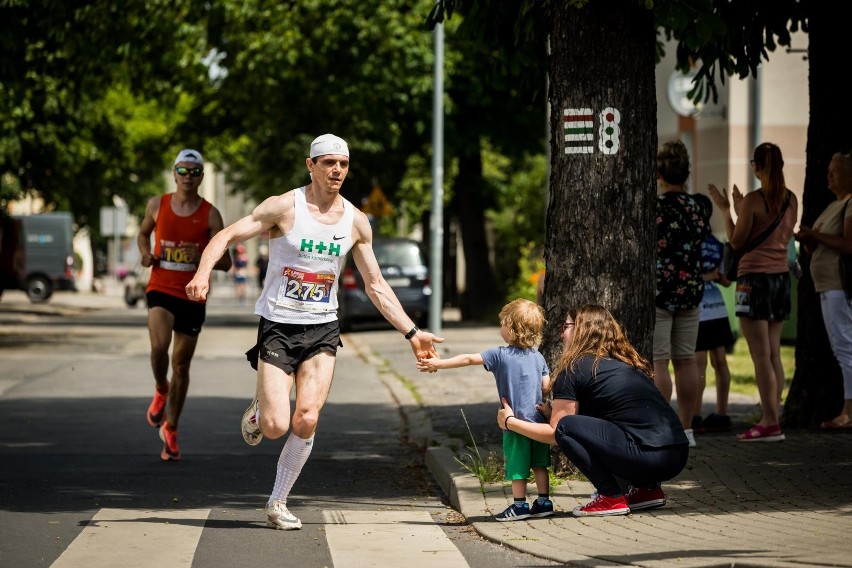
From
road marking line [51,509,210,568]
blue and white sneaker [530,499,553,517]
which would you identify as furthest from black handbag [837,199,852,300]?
road marking line [51,509,210,568]

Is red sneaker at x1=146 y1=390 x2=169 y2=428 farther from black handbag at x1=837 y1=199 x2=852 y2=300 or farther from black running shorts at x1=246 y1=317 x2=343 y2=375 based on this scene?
black handbag at x1=837 y1=199 x2=852 y2=300

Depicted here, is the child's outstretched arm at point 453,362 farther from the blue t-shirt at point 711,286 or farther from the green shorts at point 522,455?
the blue t-shirt at point 711,286

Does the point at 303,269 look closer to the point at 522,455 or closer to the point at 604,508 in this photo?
the point at 522,455

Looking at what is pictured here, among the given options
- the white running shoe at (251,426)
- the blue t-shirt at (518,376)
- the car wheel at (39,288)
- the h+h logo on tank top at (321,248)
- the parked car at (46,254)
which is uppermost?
the h+h logo on tank top at (321,248)

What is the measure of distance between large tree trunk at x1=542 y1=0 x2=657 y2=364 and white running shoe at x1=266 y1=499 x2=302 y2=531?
205cm

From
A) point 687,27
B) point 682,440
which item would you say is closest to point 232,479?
point 682,440

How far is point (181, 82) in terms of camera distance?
2950 centimetres

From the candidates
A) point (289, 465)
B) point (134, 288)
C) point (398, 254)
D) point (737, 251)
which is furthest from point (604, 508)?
point (134, 288)

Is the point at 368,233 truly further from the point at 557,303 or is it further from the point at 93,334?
the point at 93,334

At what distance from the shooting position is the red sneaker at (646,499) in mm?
7219

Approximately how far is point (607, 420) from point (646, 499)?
52 cm

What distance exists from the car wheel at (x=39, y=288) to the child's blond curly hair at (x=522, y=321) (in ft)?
138

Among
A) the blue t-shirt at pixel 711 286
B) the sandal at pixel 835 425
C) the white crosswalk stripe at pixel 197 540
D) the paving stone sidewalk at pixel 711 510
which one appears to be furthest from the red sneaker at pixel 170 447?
the sandal at pixel 835 425

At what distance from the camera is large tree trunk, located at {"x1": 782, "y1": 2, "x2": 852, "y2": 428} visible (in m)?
10.0
